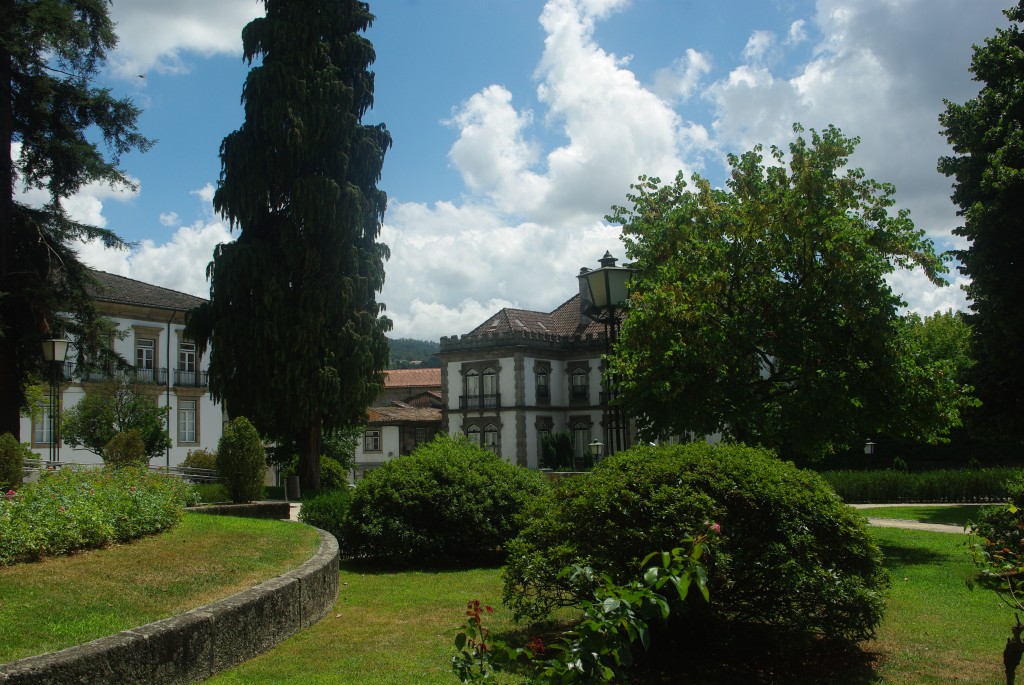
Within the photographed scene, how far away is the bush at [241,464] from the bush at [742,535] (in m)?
12.2

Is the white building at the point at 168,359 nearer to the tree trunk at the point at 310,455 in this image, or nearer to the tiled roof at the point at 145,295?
the tiled roof at the point at 145,295

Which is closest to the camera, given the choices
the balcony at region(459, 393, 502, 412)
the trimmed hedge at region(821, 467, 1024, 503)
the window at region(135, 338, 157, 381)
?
the trimmed hedge at region(821, 467, 1024, 503)

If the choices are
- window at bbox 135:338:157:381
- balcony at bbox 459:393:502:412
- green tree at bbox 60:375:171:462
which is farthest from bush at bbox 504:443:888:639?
balcony at bbox 459:393:502:412

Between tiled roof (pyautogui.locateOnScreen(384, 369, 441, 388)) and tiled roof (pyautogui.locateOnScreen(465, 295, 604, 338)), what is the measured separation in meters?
19.2

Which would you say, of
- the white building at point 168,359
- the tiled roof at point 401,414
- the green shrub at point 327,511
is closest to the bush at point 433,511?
the green shrub at point 327,511

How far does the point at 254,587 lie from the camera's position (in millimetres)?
7359

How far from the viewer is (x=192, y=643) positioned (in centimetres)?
585

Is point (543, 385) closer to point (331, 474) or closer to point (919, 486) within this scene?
point (331, 474)

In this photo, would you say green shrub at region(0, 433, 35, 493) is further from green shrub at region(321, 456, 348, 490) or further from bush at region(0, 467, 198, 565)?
green shrub at region(321, 456, 348, 490)

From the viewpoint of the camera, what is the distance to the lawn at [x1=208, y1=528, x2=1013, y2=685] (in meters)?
6.29

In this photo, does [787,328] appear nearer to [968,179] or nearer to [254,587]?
[968,179]

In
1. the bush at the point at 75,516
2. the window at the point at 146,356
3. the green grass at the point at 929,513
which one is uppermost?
the window at the point at 146,356

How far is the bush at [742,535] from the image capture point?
627 cm

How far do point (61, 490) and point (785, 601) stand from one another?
8750mm
